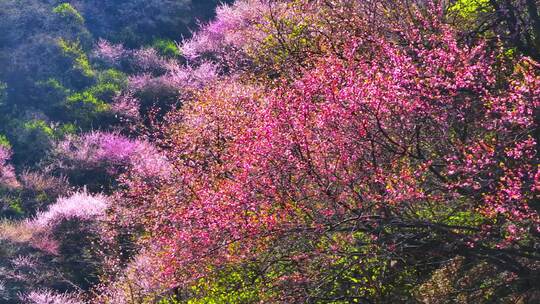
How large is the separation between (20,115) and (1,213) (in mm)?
7055

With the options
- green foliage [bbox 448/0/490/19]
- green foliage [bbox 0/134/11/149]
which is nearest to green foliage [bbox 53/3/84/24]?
green foliage [bbox 0/134/11/149]

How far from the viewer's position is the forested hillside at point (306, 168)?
757cm

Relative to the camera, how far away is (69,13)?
31.8 m

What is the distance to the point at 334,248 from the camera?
24.8ft

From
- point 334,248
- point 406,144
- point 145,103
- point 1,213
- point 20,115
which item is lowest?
point 334,248

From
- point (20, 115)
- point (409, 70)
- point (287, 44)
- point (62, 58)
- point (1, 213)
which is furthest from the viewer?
point (62, 58)

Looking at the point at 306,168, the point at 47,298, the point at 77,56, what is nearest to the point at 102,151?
the point at 47,298

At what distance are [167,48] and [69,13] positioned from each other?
241 inches

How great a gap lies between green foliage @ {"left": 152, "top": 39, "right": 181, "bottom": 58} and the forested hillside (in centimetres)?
230

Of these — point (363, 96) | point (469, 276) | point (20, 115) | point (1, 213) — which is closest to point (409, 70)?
point (363, 96)

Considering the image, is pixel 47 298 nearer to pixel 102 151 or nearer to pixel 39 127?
pixel 102 151

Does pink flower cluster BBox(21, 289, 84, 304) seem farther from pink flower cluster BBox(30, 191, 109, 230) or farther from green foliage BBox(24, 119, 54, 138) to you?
green foliage BBox(24, 119, 54, 138)

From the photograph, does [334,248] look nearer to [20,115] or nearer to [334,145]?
[334,145]

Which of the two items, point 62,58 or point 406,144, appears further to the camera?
point 62,58
